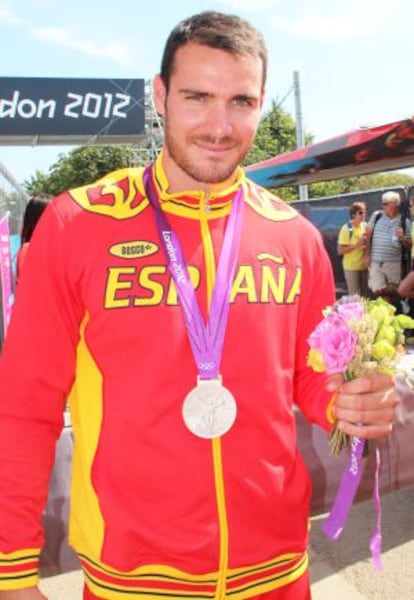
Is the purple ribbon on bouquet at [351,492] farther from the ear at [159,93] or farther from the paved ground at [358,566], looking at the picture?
A: the paved ground at [358,566]

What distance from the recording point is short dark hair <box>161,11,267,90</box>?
163cm

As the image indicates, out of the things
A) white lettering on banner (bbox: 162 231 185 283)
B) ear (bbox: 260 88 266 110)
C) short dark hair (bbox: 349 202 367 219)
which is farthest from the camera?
short dark hair (bbox: 349 202 367 219)

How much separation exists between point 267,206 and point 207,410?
2.12ft

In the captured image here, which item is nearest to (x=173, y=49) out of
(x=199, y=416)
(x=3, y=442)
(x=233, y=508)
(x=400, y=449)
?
(x=199, y=416)

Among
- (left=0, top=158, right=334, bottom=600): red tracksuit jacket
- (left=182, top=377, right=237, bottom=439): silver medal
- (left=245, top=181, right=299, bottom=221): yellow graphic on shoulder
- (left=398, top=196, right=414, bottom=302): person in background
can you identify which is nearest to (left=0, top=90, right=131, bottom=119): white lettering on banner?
(left=398, top=196, right=414, bottom=302): person in background

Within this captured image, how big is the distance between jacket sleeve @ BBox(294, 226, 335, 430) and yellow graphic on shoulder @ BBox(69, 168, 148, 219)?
50 cm

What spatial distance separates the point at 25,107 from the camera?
2380 centimetres

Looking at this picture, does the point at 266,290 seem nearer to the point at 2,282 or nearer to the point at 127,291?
the point at 127,291

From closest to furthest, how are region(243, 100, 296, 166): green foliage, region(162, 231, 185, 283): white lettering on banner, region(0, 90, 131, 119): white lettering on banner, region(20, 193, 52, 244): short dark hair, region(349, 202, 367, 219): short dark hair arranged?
region(162, 231, 185, 283): white lettering on banner < region(20, 193, 52, 244): short dark hair < region(349, 202, 367, 219): short dark hair < region(0, 90, 131, 119): white lettering on banner < region(243, 100, 296, 166): green foliage

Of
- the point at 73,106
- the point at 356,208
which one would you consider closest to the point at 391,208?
the point at 356,208

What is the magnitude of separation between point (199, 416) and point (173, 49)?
3.17ft

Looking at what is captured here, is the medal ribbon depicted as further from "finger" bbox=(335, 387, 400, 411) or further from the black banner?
the black banner

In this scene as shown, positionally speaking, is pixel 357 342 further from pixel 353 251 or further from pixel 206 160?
pixel 353 251

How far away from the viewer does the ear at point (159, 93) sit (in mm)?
1753
